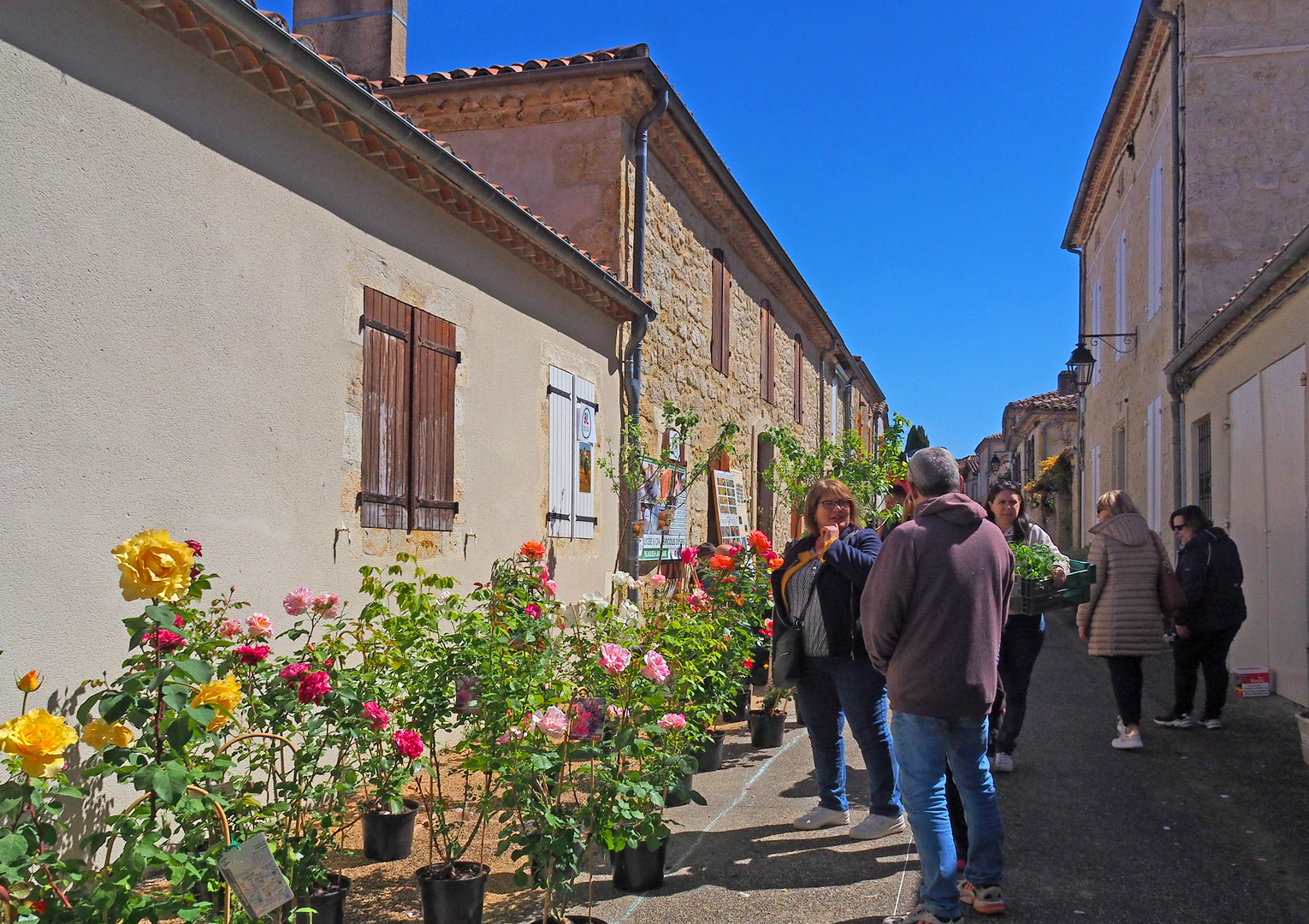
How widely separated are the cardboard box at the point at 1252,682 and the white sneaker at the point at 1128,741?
1.64m

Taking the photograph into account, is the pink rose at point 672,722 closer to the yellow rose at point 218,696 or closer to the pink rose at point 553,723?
the pink rose at point 553,723

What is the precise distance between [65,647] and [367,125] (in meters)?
3.01

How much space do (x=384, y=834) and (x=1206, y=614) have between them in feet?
17.2

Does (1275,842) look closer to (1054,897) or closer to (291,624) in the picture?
(1054,897)

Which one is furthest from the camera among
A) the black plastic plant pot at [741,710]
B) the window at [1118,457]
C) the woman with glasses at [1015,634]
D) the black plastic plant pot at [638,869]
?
the window at [1118,457]

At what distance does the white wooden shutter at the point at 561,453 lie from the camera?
7742mm

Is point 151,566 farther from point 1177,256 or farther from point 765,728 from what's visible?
point 1177,256

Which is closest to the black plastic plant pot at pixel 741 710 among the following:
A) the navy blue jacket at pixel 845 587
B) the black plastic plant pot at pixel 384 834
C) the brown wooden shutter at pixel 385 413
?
the brown wooden shutter at pixel 385 413

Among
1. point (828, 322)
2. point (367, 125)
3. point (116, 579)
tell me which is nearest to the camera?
point (116, 579)

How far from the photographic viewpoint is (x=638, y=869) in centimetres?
392

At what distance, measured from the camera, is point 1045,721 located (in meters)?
7.13

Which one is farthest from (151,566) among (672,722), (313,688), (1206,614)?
(1206,614)

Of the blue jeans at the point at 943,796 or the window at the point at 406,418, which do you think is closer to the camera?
the blue jeans at the point at 943,796

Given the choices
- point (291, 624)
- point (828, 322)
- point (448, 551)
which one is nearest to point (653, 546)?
point (448, 551)
